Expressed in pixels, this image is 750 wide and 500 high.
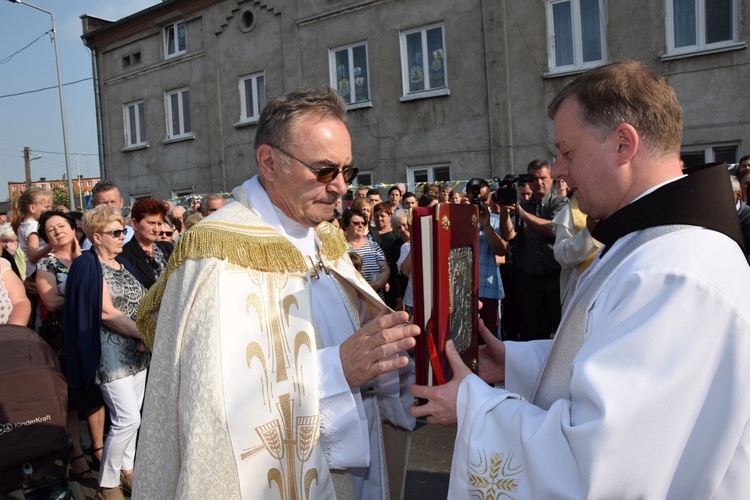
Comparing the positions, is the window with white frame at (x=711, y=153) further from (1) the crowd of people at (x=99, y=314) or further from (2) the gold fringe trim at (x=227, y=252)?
(2) the gold fringe trim at (x=227, y=252)

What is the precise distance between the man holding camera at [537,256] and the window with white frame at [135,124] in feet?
49.6

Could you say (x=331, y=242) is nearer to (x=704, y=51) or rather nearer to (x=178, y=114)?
(x=704, y=51)

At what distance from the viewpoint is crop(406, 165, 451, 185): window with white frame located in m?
12.8

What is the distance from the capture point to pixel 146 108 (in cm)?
1805

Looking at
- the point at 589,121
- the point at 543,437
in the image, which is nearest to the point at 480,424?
the point at 543,437

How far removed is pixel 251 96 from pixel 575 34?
327 inches

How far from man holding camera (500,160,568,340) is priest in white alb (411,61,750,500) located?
14.0 feet

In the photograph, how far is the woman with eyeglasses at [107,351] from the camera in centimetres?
404

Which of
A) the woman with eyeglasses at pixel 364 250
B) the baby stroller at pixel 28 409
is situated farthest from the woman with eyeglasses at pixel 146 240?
the woman with eyeglasses at pixel 364 250

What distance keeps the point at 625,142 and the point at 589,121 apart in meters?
0.12

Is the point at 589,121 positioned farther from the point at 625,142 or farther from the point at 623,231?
the point at 623,231

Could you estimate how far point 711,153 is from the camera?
33.5ft

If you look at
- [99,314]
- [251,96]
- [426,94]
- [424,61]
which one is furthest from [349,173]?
[251,96]

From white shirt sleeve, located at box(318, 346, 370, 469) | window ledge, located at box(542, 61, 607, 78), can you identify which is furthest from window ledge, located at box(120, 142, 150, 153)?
white shirt sleeve, located at box(318, 346, 370, 469)
